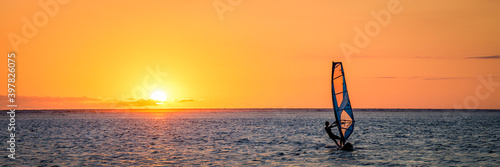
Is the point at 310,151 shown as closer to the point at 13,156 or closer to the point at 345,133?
the point at 345,133

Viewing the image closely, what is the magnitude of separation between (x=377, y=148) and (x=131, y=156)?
69.6ft

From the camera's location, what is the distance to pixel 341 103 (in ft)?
131

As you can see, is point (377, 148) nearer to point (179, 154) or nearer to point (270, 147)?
point (270, 147)

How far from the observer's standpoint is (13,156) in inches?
1423

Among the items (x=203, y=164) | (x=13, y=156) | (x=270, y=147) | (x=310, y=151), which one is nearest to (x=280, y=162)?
(x=203, y=164)

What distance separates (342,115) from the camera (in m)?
40.3

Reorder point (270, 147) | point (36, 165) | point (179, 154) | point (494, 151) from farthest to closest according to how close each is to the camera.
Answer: point (270, 147) → point (494, 151) → point (179, 154) → point (36, 165)

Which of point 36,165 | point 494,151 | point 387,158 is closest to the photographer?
point 36,165

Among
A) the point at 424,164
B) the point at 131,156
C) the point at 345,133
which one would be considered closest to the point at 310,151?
the point at 345,133

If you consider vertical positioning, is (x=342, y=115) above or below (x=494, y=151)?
above

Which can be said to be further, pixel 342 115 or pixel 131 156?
pixel 342 115

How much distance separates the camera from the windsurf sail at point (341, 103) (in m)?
39.2

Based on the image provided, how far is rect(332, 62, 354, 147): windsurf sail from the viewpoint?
39.2m

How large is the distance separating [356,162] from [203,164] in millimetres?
10329
